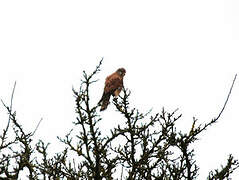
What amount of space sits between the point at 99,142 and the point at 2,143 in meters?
1.14

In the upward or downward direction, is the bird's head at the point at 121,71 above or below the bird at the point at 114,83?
above

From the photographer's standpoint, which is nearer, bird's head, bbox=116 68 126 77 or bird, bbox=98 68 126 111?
bird, bbox=98 68 126 111

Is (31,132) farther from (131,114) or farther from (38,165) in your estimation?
(131,114)

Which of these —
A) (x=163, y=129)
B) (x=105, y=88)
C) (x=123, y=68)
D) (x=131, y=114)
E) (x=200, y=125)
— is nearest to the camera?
(x=200, y=125)

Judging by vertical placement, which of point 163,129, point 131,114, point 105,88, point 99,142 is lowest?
point 99,142

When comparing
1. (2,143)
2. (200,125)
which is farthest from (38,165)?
(200,125)

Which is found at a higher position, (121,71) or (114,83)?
(121,71)

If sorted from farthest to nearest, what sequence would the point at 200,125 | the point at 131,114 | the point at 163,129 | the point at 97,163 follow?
1. the point at 131,114
2. the point at 163,129
3. the point at 200,125
4. the point at 97,163

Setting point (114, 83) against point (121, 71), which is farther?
point (121, 71)

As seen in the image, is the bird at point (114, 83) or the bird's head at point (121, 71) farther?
the bird's head at point (121, 71)

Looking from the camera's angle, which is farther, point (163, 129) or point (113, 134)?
point (163, 129)

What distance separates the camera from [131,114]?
5918mm

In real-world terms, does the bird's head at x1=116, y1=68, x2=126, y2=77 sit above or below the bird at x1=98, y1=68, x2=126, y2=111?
above

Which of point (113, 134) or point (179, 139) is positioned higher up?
point (113, 134)
